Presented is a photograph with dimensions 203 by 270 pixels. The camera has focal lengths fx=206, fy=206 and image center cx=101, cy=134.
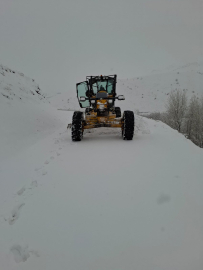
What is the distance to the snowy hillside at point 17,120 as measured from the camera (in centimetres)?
569

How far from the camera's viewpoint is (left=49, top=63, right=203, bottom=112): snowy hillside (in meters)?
31.6

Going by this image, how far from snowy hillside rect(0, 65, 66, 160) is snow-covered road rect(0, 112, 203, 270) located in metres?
Answer: 1.32

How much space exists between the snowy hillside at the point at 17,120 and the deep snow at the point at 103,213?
1169 millimetres

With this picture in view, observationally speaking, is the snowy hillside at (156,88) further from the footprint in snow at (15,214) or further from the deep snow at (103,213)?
the footprint in snow at (15,214)

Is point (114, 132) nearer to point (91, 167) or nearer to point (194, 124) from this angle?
point (91, 167)

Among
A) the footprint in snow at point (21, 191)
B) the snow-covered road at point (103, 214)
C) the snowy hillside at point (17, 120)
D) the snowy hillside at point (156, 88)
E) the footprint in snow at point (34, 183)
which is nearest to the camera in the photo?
the snow-covered road at point (103, 214)

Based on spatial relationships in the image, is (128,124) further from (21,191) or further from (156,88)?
(156,88)

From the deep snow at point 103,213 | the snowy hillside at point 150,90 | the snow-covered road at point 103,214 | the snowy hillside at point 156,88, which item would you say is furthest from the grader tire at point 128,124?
the snowy hillside at point 156,88

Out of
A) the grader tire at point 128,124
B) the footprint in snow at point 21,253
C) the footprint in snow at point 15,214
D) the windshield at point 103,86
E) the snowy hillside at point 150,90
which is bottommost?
Answer: the footprint in snow at point 21,253

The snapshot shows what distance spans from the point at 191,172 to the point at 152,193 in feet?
3.79

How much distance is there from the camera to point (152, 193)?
9.94 ft

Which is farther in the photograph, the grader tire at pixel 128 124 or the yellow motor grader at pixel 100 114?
the yellow motor grader at pixel 100 114

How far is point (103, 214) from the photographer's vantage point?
103 inches

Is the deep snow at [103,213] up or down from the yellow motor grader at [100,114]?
down
